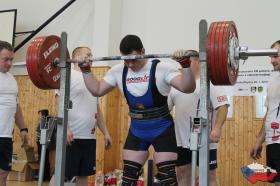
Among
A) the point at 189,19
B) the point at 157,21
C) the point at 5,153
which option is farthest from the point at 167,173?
the point at 157,21

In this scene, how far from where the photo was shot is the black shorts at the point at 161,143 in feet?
7.97

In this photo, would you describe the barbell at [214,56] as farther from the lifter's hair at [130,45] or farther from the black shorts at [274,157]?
the black shorts at [274,157]

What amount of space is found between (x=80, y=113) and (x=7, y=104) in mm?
586

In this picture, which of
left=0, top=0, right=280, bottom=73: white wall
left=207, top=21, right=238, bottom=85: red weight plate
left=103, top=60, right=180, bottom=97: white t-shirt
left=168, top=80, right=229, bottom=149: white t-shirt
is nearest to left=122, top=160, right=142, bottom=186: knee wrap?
left=103, top=60, right=180, bottom=97: white t-shirt

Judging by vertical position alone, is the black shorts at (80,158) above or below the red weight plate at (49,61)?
below

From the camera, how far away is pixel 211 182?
3.05 m

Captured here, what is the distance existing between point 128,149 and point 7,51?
4.55ft

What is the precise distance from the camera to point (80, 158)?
3166 mm

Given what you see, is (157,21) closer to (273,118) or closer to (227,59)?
(273,118)

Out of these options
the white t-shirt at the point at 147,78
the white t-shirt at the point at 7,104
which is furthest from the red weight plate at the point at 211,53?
the white t-shirt at the point at 7,104

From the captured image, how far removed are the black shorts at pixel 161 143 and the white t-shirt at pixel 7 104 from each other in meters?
1.09

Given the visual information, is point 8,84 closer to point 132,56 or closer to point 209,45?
point 132,56

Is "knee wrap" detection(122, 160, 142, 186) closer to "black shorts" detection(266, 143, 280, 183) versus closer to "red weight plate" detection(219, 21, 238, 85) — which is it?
"red weight plate" detection(219, 21, 238, 85)

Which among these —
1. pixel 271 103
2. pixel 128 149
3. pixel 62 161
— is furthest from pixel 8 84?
pixel 271 103
